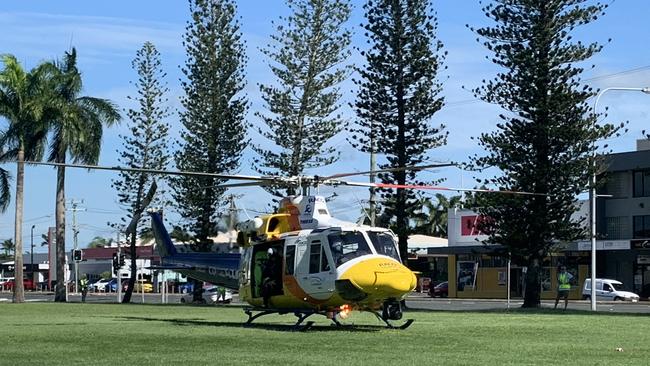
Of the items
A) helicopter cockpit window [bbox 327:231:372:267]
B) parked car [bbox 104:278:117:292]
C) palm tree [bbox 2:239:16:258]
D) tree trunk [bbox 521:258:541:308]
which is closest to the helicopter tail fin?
helicopter cockpit window [bbox 327:231:372:267]

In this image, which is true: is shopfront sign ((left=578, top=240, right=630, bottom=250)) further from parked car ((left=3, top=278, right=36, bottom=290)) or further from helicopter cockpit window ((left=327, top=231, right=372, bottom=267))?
parked car ((left=3, top=278, right=36, bottom=290))

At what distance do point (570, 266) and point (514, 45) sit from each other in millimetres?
26354

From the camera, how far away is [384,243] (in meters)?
19.5

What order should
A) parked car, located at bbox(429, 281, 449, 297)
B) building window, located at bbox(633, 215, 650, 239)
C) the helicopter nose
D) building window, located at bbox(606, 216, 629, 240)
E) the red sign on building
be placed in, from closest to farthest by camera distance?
the helicopter nose
building window, located at bbox(633, 215, 650, 239)
building window, located at bbox(606, 216, 629, 240)
the red sign on building
parked car, located at bbox(429, 281, 449, 297)

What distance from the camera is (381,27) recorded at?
134ft

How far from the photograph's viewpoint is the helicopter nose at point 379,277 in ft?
61.2

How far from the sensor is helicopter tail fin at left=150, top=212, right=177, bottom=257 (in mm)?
28688

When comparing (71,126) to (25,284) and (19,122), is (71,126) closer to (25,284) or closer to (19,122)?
(19,122)

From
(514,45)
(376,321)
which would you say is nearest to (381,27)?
(514,45)

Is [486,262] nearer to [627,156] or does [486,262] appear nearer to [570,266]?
[570,266]

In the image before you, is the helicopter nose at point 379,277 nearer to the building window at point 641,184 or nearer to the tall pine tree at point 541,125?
the tall pine tree at point 541,125

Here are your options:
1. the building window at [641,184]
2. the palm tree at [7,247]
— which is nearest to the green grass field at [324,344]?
the building window at [641,184]

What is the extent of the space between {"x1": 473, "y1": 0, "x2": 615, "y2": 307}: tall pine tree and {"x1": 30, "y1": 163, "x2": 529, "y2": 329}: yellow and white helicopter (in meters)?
16.9

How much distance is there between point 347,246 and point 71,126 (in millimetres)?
26799
